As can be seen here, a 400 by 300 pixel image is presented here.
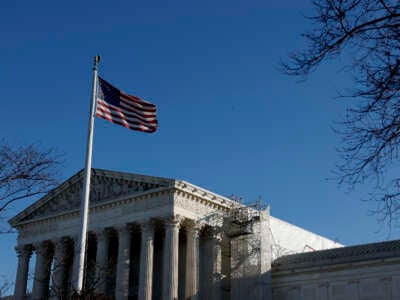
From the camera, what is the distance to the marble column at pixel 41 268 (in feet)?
193

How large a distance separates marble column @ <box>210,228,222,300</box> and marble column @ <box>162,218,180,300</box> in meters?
5.14

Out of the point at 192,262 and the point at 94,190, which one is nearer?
the point at 192,262

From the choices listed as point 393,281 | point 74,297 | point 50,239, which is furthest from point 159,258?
point 74,297

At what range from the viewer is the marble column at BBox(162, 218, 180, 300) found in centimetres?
4962

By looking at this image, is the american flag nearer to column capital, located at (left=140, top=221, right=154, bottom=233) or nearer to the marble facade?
the marble facade

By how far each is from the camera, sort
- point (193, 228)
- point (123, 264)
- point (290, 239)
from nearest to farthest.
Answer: point (123, 264), point (193, 228), point (290, 239)

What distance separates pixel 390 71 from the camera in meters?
13.7

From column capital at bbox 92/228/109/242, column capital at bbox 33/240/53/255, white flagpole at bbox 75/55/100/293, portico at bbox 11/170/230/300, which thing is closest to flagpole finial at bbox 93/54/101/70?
white flagpole at bbox 75/55/100/293

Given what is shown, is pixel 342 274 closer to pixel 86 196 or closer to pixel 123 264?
pixel 123 264

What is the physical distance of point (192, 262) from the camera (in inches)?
2057

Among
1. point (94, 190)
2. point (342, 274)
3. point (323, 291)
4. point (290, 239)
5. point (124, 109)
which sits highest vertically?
point (94, 190)

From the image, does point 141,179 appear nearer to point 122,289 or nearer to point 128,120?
point 122,289

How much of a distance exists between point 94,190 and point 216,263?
12792 millimetres

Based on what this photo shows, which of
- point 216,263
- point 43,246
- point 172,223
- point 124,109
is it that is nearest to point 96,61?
point 124,109
